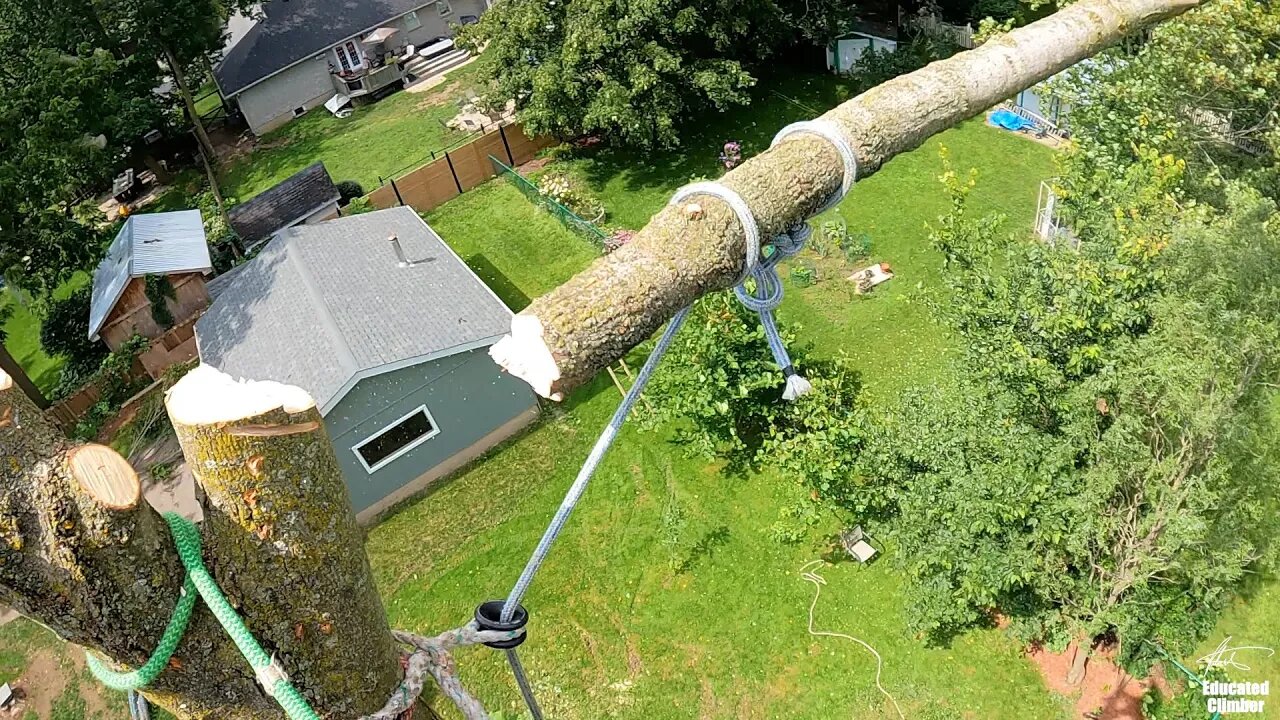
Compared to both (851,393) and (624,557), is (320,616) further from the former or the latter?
(851,393)

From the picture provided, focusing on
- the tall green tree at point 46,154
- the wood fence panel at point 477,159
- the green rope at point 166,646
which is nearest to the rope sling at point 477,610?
the green rope at point 166,646

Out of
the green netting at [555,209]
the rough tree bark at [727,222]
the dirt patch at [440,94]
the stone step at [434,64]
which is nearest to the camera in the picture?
the rough tree bark at [727,222]

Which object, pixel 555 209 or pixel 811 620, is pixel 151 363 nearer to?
pixel 555 209

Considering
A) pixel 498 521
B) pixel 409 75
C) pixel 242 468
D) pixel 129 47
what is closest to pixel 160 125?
pixel 129 47

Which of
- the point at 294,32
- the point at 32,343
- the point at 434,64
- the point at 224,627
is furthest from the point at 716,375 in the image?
the point at 294,32

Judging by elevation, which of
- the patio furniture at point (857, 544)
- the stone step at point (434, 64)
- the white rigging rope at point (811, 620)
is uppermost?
the stone step at point (434, 64)

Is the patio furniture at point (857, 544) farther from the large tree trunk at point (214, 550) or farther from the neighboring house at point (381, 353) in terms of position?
the large tree trunk at point (214, 550)
